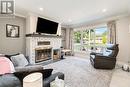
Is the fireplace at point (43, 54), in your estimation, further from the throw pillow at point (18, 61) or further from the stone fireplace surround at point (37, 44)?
the throw pillow at point (18, 61)

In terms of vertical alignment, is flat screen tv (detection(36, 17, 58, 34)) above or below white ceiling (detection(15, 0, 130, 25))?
below

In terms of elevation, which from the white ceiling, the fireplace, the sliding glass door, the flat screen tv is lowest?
the fireplace

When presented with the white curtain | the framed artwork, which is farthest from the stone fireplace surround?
the white curtain

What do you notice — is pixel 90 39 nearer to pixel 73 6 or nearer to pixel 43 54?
pixel 43 54

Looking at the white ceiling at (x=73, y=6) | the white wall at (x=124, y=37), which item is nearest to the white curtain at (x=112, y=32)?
the white wall at (x=124, y=37)

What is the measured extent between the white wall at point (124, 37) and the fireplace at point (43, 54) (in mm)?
3722

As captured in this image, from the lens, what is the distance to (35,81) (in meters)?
0.89

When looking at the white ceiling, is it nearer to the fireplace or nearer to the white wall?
the white wall

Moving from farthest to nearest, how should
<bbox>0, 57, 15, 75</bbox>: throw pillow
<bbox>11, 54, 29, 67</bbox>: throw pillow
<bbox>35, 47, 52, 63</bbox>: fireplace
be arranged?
<bbox>35, 47, 52, 63</bbox>: fireplace, <bbox>11, 54, 29, 67</bbox>: throw pillow, <bbox>0, 57, 15, 75</bbox>: throw pillow

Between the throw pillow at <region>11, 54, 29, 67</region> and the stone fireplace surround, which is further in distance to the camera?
the stone fireplace surround

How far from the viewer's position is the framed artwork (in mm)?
4519

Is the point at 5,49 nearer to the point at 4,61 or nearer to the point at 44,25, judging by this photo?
the point at 44,25

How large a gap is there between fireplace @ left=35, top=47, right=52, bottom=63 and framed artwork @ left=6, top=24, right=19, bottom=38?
1.22 m

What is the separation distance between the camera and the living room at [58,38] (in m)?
3.27
